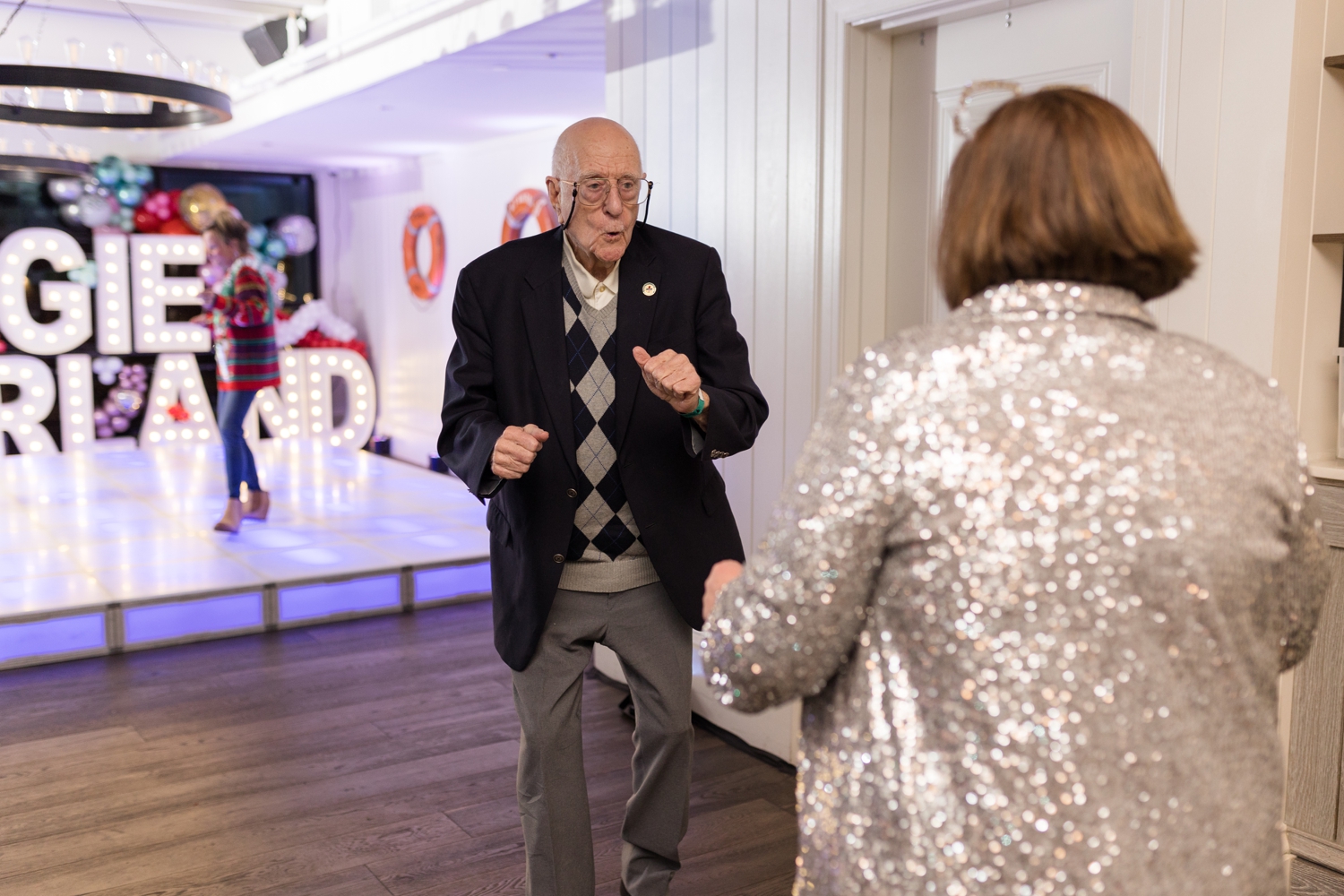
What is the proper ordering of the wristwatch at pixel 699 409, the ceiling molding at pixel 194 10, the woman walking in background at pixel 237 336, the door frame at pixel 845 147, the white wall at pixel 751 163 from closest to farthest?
1. the wristwatch at pixel 699 409
2. the door frame at pixel 845 147
3. the white wall at pixel 751 163
4. the woman walking in background at pixel 237 336
5. the ceiling molding at pixel 194 10

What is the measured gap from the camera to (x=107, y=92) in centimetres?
488

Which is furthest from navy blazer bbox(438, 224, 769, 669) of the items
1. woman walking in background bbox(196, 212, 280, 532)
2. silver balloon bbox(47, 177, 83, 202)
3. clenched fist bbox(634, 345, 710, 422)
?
silver balloon bbox(47, 177, 83, 202)

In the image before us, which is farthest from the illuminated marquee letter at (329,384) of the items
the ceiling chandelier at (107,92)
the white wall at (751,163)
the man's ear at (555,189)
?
the man's ear at (555,189)

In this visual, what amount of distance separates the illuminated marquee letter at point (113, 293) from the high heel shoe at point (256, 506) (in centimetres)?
389

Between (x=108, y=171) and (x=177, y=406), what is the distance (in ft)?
6.18

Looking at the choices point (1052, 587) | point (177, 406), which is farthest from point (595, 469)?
point (177, 406)

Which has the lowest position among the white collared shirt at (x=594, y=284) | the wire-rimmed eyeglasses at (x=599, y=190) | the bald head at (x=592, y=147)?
the white collared shirt at (x=594, y=284)

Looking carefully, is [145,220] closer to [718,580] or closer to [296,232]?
[296,232]

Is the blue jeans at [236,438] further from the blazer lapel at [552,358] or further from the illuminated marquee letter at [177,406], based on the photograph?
the blazer lapel at [552,358]

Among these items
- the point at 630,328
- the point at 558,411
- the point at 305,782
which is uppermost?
the point at 630,328

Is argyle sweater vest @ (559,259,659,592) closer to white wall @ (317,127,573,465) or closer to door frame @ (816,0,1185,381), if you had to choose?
door frame @ (816,0,1185,381)

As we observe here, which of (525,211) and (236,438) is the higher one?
(525,211)

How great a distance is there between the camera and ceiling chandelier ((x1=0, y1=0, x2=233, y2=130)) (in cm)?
443

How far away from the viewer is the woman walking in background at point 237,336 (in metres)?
5.75
